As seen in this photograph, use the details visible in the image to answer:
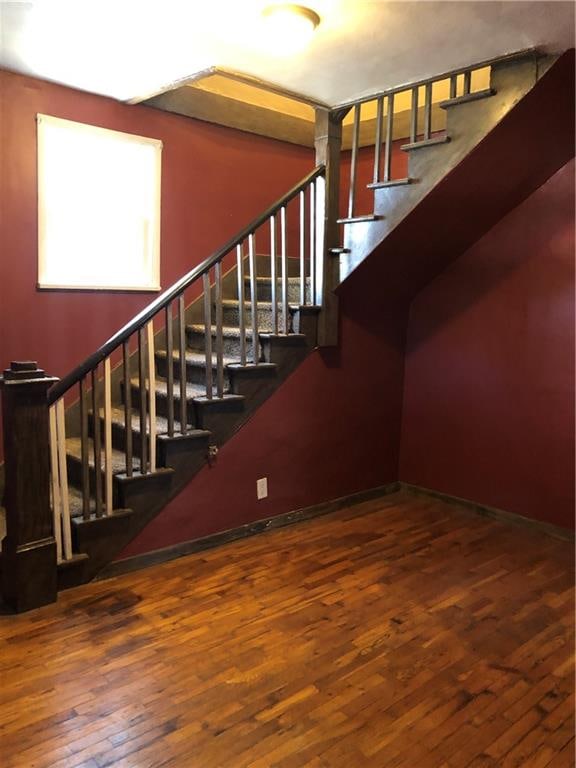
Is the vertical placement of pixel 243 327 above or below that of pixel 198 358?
above

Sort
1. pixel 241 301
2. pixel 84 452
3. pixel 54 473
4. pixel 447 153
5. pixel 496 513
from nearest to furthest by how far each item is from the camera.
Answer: pixel 54 473, pixel 84 452, pixel 447 153, pixel 241 301, pixel 496 513

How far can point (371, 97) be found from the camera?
3305 mm

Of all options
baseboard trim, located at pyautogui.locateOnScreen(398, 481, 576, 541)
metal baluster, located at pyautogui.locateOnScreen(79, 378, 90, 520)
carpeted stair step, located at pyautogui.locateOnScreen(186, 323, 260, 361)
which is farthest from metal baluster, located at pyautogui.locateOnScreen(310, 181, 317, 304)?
baseboard trim, located at pyautogui.locateOnScreen(398, 481, 576, 541)

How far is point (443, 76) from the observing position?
9.71 feet

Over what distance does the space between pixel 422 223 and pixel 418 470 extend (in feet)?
6.02

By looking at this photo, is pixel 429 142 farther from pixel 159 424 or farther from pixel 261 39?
pixel 159 424

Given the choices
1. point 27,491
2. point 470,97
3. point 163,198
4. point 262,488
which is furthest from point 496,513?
point 163,198

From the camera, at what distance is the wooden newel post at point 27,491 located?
8.40 ft

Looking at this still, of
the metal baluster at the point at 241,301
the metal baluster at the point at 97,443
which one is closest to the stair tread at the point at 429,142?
the metal baluster at the point at 241,301

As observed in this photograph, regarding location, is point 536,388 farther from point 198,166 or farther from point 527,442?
point 198,166

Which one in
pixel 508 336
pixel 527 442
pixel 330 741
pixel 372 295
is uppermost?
pixel 372 295

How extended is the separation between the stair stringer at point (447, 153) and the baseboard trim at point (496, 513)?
1706mm

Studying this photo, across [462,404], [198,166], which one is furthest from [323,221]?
[462,404]

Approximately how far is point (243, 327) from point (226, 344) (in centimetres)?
52
